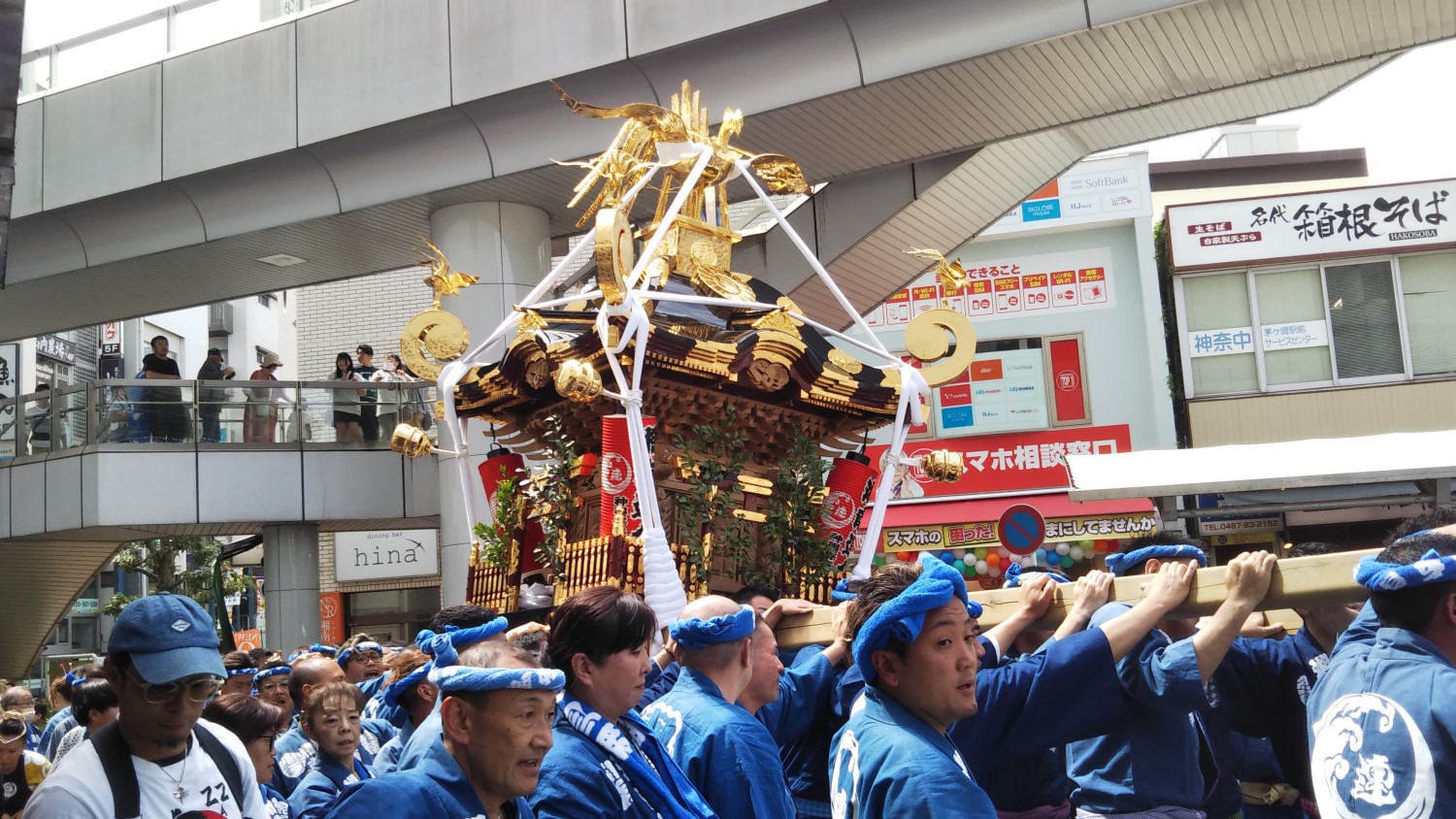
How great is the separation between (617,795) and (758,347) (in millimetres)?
6655

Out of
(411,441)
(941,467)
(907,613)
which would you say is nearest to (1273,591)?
(907,613)

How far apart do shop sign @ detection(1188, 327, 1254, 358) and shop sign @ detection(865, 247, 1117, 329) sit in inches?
56.6

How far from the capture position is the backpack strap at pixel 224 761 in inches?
149

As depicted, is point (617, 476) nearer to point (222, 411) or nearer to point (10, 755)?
point (10, 755)

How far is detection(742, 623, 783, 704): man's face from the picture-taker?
4480 millimetres

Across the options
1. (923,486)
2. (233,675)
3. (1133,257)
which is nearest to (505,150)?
(233,675)

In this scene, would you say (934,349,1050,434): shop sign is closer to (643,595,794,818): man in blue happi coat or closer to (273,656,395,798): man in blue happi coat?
(273,656,395,798): man in blue happi coat

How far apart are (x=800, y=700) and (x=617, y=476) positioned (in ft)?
15.1

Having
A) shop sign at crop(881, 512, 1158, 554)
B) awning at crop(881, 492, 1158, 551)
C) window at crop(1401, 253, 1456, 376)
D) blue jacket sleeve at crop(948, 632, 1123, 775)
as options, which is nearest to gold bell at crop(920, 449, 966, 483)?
blue jacket sleeve at crop(948, 632, 1123, 775)

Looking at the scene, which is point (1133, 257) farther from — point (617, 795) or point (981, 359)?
point (617, 795)

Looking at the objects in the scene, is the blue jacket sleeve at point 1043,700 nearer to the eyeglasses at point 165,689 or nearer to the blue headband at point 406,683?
the eyeglasses at point 165,689

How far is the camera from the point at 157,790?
11.6ft

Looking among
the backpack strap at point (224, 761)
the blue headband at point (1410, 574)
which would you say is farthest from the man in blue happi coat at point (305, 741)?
the blue headband at point (1410, 574)

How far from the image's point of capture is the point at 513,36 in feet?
45.1
